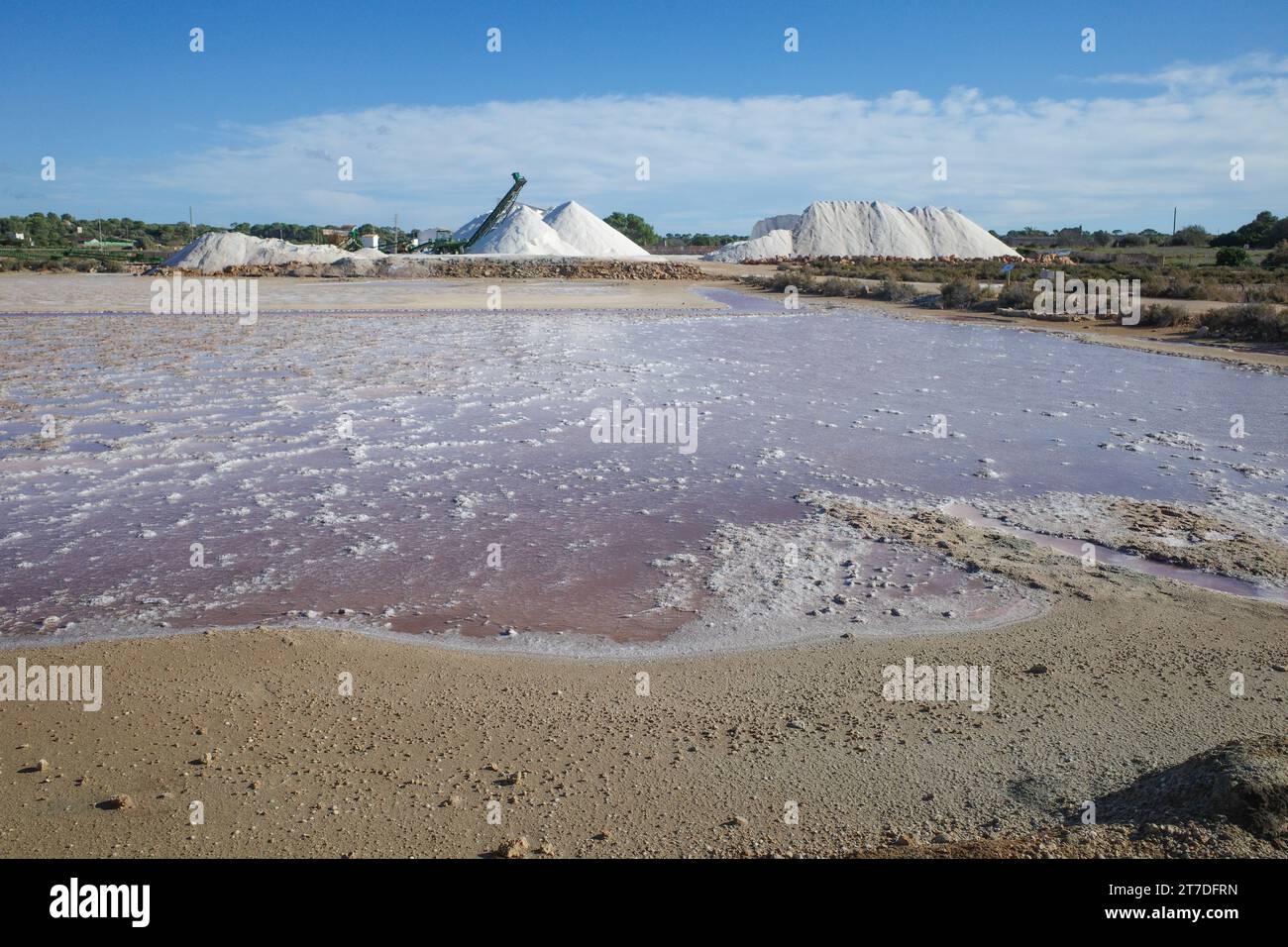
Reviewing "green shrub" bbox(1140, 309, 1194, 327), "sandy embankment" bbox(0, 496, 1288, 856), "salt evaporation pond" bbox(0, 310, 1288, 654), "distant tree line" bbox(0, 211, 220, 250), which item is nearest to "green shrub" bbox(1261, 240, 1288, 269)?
"green shrub" bbox(1140, 309, 1194, 327)

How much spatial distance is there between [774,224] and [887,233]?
1533 centimetres

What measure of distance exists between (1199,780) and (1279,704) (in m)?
1.68

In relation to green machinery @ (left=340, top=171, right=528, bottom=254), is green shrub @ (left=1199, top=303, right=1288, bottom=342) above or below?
below

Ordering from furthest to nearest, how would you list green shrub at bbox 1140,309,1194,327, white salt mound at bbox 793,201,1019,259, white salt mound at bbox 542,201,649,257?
1. white salt mound at bbox 793,201,1019,259
2. white salt mound at bbox 542,201,649,257
3. green shrub at bbox 1140,309,1194,327

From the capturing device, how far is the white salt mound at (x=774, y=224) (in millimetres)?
91062

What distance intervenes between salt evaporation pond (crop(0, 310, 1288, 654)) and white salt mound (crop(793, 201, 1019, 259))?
6373 cm

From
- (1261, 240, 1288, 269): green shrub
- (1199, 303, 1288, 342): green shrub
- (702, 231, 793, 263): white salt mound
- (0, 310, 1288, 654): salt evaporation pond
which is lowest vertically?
(0, 310, 1288, 654): salt evaporation pond

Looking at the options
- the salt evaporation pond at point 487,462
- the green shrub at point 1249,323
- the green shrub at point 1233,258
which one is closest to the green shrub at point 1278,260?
the green shrub at point 1233,258

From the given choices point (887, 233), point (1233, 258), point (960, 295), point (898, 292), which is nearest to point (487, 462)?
point (960, 295)

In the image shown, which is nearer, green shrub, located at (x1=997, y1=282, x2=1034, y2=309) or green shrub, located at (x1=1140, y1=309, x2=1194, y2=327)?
green shrub, located at (x1=1140, y1=309, x2=1194, y2=327)

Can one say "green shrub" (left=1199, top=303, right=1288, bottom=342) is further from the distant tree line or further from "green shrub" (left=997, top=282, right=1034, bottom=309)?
the distant tree line

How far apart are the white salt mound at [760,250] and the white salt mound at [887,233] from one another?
1.04m

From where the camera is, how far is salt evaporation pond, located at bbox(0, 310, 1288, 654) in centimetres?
571
